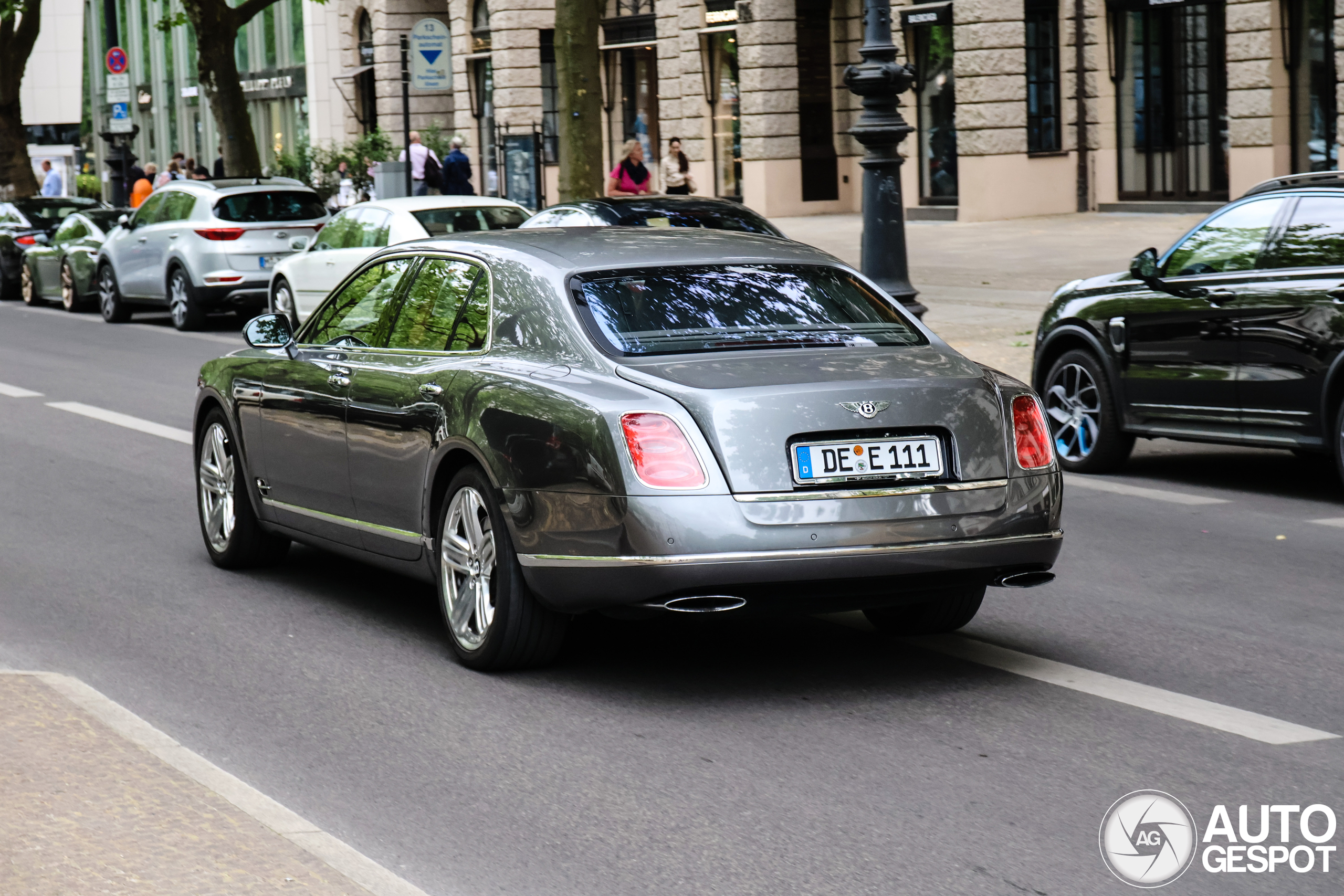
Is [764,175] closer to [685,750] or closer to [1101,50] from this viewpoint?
[1101,50]

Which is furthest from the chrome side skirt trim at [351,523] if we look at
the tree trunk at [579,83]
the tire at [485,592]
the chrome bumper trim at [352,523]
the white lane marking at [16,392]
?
the tree trunk at [579,83]

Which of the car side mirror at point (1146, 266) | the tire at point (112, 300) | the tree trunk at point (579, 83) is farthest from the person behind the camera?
the tire at point (112, 300)

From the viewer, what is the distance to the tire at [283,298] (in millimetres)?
20188

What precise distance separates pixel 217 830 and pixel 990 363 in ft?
37.4

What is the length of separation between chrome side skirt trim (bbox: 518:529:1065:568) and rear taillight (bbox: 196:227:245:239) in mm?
16991

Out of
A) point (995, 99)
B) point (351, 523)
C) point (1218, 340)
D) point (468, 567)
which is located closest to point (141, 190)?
point (995, 99)

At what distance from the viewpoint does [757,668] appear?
21.3ft

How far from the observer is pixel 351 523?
727 centimetres

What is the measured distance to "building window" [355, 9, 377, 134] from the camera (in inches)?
2023

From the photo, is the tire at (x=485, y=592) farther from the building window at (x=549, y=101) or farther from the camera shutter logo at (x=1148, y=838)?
the building window at (x=549, y=101)

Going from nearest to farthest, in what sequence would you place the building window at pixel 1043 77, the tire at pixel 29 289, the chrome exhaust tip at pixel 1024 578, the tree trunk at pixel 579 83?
the chrome exhaust tip at pixel 1024 578
the tree trunk at pixel 579 83
the tire at pixel 29 289
the building window at pixel 1043 77

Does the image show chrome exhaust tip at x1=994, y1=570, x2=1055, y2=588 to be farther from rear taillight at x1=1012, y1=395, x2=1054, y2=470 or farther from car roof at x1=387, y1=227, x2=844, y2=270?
car roof at x1=387, y1=227, x2=844, y2=270

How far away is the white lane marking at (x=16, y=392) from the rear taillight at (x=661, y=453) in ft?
37.3

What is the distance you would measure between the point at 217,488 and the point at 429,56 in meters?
17.2
